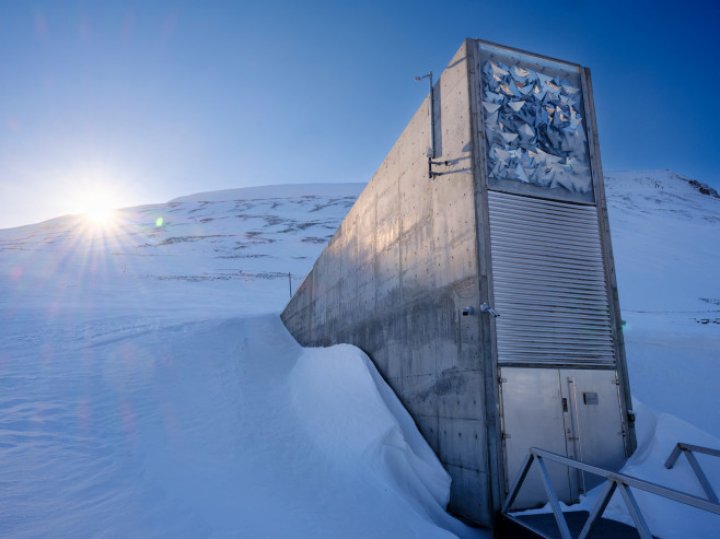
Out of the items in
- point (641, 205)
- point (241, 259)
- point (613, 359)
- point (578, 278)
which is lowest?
point (613, 359)

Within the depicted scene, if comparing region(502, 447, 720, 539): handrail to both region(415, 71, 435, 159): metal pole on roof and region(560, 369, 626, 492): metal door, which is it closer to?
region(560, 369, 626, 492): metal door

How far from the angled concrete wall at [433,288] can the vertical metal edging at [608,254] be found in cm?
248

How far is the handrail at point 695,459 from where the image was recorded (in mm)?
5336

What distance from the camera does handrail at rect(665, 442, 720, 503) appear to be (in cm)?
534

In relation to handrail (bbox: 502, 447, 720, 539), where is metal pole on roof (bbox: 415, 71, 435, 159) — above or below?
above

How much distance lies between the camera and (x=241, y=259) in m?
44.6

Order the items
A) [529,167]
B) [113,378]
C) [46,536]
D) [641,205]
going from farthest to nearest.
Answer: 1. [641,205]
2. [113,378]
3. [529,167]
4. [46,536]

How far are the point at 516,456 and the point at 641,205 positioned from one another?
69.4 metres

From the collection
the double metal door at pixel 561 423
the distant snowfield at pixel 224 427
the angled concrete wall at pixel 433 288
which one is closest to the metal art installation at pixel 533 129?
the angled concrete wall at pixel 433 288

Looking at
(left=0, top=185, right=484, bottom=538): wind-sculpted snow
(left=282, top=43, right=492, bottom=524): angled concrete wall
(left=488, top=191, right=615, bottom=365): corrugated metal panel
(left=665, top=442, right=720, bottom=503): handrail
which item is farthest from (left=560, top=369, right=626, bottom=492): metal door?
(left=0, top=185, right=484, bottom=538): wind-sculpted snow

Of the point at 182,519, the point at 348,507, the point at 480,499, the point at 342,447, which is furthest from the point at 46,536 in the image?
the point at 480,499

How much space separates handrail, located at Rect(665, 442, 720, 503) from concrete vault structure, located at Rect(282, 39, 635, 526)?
3.23 feet

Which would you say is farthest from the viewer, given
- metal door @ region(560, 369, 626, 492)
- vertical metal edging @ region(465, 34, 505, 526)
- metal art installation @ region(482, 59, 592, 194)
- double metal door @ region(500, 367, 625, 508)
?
metal art installation @ region(482, 59, 592, 194)

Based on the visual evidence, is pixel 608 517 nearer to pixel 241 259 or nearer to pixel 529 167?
pixel 529 167
